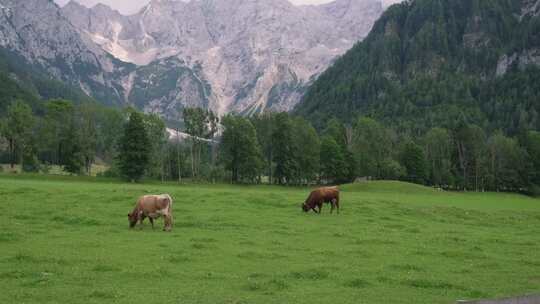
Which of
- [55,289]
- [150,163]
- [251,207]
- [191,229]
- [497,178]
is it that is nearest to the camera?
[55,289]

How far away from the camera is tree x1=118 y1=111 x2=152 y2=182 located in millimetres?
92125

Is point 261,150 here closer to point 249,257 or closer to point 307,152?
point 307,152

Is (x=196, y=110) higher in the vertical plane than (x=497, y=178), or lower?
higher

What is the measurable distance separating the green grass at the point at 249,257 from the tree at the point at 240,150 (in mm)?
65776

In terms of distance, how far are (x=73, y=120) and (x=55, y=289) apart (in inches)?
4182

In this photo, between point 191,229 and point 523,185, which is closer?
point 191,229

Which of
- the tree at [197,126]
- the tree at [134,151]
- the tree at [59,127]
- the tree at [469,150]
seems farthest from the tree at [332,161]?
the tree at [59,127]

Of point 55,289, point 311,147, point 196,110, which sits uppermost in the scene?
point 196,110

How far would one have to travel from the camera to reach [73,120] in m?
114

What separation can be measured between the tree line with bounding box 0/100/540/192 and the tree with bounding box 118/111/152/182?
18 cm

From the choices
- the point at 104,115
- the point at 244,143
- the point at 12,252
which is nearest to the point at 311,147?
the point at 244,143

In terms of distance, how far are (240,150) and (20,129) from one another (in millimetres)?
45488

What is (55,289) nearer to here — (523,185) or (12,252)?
(12,252)

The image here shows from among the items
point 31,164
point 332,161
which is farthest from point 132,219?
point 31,164
